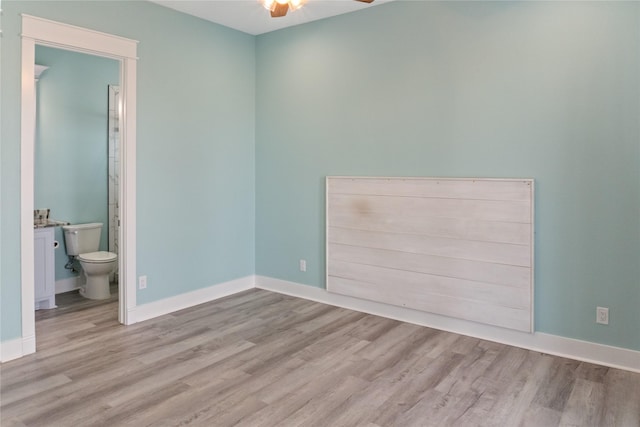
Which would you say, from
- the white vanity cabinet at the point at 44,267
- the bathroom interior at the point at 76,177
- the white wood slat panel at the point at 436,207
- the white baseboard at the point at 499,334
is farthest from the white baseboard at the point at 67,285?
the white wood slat panel at the point at 436,207

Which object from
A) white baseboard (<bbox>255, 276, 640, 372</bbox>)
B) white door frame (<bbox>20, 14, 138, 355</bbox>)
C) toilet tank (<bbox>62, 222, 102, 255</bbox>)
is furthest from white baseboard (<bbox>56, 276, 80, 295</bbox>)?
white baseboard (<bbox>255, 276, 640, 372</bbox>)

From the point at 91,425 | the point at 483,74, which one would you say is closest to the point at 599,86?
the point at 483,74

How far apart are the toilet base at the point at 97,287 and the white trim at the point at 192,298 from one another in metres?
0.87

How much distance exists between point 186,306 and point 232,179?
1.34 metres

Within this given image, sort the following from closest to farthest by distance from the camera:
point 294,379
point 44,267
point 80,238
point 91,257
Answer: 1. point 294,379
2. point 44,267
3. point 91,257
4. point 80,238

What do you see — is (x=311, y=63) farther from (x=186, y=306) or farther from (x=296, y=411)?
(x=296, y=411)

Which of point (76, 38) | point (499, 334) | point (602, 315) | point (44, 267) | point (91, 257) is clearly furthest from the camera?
point (91, 257)

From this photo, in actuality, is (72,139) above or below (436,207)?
above

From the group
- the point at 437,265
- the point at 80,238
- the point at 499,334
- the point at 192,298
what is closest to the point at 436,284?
the point at 437,265

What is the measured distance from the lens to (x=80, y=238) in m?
4.51

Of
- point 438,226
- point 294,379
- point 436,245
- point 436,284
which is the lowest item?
point 294,379

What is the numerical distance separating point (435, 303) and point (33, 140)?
321cm

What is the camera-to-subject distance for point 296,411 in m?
2.35

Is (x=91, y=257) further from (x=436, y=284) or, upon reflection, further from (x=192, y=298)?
(x=436, y=284)
